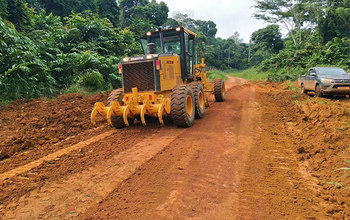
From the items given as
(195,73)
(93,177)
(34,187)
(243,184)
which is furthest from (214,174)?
(195,73)

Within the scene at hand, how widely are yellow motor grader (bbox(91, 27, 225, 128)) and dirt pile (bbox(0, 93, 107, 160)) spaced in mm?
1188

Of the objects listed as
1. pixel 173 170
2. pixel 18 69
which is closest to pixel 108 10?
pixel 18 69

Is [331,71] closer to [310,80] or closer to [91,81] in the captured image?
[310,80]

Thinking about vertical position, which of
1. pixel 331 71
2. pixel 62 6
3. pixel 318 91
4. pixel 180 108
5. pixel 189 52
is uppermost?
pixel 62 6

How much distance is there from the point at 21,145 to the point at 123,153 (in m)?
2.43

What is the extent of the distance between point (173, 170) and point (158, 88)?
3.14 meters

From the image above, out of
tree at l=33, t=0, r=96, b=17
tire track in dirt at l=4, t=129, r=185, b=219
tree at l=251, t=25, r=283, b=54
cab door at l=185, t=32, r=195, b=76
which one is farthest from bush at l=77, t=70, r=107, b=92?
tree at l=251, t=25, r=283, b=54

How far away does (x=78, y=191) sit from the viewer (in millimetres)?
3229

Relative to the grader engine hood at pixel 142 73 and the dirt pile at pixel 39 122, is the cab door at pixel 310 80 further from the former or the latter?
the dirt pile at pixel 39 122

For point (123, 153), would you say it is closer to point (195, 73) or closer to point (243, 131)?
point (243, 131)

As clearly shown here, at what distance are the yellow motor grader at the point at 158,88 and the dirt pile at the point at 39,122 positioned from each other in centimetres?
119

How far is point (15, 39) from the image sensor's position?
8734mm

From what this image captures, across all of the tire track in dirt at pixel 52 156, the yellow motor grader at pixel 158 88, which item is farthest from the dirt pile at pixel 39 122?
the yellow motor grader at pixel 158 88

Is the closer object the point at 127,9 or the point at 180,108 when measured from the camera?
the point at 180,108
